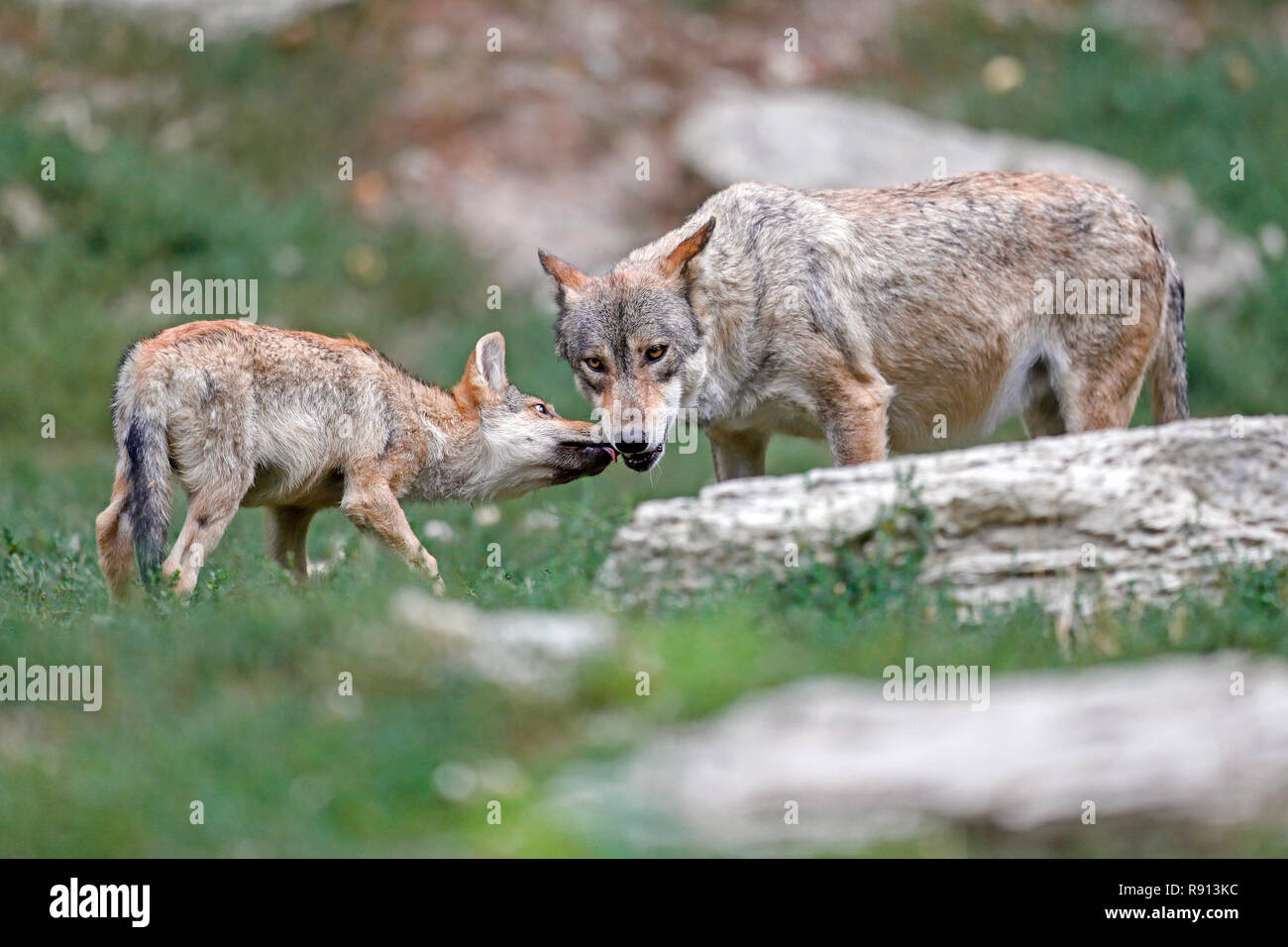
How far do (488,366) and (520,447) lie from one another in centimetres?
66

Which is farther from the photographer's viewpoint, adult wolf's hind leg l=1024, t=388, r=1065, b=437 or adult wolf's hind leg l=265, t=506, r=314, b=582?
adult wolf's hind leg l=1024, t=388, r=1065, b=437

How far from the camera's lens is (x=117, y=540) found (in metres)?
8.09

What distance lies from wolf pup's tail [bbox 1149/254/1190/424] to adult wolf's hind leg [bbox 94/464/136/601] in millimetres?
6185

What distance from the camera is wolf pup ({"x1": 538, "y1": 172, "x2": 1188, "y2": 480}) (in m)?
8.58

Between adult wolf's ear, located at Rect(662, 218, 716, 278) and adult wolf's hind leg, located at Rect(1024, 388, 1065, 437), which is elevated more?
adult wolf's ear, located at Rect(662, 218, 716, 278)

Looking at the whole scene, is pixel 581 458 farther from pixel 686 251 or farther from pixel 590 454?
pixel 686 251

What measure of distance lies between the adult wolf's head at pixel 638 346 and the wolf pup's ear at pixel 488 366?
3.62ft

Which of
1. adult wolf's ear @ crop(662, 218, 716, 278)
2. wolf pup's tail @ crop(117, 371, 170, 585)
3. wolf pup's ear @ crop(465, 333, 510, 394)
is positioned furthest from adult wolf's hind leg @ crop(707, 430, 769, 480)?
wolf pup's tail @ crop(117, 371, 170, 585)

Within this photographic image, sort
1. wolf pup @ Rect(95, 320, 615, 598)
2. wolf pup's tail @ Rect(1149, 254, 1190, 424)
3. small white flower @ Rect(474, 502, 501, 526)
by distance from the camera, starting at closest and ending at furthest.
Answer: wolf pup @ Rect(95, 320, 615, 598) → wolf pup's tail @ Rect(1149, 254, 1190, 424) → small white flower @ Rect(474, 502, 501, 526)

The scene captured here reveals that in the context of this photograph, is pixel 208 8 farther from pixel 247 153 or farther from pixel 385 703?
pixel 385 703

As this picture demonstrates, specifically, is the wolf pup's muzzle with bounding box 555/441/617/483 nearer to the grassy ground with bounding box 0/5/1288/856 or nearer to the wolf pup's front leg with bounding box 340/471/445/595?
the grassy ground with bounding box 0/5/1288/856

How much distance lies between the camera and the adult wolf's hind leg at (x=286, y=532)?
9031 mm

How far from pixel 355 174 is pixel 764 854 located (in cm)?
1570

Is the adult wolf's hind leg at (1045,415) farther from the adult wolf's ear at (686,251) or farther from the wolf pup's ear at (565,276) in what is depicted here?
the wolf pup's ear at (565,276)
